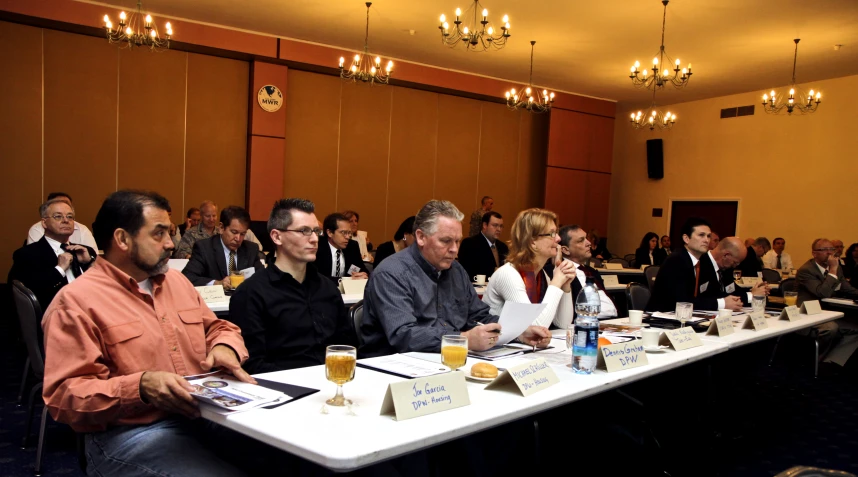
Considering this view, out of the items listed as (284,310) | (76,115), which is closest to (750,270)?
(284,310)

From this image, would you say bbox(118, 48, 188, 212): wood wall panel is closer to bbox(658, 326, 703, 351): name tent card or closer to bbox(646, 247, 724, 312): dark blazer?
bbox(646, 247, 724, 312): dark blazer

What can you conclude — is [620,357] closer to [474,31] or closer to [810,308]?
[810,308]

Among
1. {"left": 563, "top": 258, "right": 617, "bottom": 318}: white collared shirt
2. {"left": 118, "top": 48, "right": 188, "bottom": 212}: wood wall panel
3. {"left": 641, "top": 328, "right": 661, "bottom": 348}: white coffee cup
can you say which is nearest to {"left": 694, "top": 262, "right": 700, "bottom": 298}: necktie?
{"left": 563, "top": 258, "right": 617, "bottom": 318}: white collared shirt

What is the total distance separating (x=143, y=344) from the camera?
1.78m

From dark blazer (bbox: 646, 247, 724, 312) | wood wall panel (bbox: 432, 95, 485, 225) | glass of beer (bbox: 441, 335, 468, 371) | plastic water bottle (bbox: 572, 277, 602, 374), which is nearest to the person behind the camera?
glass of beer (bbox: 441, 335, 468, 371)

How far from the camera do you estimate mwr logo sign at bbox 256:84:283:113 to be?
366 inches

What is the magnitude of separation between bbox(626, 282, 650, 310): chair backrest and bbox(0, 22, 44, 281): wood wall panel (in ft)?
24.5

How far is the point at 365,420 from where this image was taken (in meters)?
1.53

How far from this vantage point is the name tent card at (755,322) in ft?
11.6

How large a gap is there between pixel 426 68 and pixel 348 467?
9.83 meters

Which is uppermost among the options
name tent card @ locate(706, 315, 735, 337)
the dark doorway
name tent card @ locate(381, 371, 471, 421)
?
the dark doorway

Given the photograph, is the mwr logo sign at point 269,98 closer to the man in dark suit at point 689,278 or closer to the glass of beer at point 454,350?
the man in dark suit at point 689,278

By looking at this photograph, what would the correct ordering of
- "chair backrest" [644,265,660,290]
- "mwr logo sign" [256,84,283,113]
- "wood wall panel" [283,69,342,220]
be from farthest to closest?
"wood wall panel" [283,69,342,220] < "mwr logo sign" [256,84,283,113] < "chair backrest" [644,265,660,290]

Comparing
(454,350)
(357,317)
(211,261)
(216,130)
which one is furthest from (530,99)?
(454,350)
